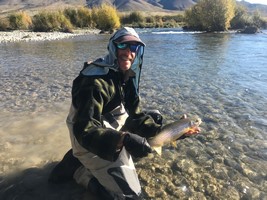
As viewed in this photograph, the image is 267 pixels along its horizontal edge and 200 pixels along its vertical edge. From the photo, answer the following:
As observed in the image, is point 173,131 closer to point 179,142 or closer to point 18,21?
point 179,142

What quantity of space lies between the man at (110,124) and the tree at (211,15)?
59093 mm

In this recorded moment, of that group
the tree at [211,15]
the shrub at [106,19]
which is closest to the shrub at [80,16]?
the shrub at [106,19]

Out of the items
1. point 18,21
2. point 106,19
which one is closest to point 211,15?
point 106,19

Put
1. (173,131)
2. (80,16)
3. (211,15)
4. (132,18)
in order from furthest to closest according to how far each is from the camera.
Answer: (132,18)
(80,16)
(211,15)
(173,131)

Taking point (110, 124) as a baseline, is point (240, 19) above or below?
below

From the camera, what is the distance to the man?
3.81 m

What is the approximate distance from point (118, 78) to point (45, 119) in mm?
4590

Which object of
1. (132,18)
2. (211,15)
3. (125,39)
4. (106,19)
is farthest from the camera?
(132,18)

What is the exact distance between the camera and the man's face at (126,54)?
4.32m

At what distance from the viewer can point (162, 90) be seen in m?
11.5

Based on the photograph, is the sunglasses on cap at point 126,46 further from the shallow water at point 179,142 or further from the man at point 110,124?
the shallow water at point 179,142

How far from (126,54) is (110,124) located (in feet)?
3.52

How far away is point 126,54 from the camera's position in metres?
4.38

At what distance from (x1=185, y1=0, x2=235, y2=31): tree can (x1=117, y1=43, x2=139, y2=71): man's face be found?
59.4m
